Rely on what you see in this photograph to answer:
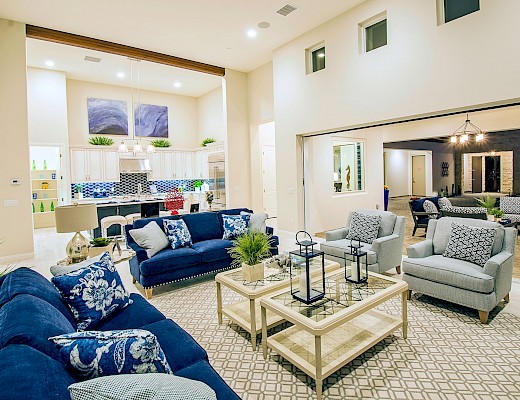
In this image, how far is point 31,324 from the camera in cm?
140

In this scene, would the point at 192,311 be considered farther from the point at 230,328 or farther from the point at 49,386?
the point at 49,386

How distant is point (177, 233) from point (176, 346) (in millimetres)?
2717

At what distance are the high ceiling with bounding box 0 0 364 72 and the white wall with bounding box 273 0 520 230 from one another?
508 mm

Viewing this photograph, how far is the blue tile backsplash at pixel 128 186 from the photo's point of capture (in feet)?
30.0

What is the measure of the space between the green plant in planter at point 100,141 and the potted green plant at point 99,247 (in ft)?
21.1

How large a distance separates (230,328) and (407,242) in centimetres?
463

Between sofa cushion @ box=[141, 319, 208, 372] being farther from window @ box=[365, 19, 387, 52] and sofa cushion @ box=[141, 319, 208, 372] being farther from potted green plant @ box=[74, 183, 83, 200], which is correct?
potted green plant @ box=[74, 183, 83, 200]

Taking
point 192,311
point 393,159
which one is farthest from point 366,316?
point 393,159

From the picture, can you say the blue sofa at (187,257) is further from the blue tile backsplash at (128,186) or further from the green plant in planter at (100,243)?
the blue tile backsplash at (128,186)

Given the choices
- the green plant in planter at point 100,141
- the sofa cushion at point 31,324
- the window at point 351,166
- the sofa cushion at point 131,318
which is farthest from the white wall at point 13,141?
the window at point 351,166

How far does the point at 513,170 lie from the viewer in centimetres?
858

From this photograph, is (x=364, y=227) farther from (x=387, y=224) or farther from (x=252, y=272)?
(x=252, y=272)

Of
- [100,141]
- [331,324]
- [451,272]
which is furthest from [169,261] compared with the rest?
[100,141]

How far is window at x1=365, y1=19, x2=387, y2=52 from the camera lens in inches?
208
